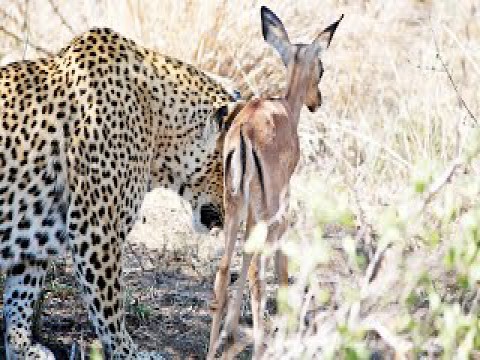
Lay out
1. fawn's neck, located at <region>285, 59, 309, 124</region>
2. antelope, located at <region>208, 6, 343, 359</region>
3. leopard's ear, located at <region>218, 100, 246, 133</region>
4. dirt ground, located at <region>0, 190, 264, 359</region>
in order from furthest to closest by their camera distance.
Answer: fawn's neck, located at <region>285, 59, 309, 124</region> < dirt ground, located at <region>0, 190, 264, 359</region> < leopard's ear, located at <region>218, 100, 246, 133</region> < antelope, located at <region>208, 6, 343, 359</region>

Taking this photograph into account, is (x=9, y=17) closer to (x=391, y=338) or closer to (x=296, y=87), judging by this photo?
(x=296, y=87)

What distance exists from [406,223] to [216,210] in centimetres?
309

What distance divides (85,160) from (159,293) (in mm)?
1659

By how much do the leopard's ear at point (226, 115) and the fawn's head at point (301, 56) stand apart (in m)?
0.67

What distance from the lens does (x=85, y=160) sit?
6246 millimetres

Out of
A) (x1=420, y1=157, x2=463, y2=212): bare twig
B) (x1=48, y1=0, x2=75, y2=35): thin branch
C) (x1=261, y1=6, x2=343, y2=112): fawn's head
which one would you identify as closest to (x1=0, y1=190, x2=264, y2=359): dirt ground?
(x1=261, y1=6, x2=343, y2=112): fawn's head

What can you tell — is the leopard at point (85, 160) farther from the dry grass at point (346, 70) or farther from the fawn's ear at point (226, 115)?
the dry grass at point (346, 70)

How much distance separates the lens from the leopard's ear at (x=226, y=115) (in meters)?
Result: 6.62

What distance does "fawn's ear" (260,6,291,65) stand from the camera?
7.46m

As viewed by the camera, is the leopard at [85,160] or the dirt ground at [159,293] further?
the dirt ground at [159,293]

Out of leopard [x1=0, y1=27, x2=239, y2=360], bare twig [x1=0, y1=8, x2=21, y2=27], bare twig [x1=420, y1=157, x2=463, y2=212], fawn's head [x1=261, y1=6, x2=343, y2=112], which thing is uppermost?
fawn's head [x1=261, y1=6, x2=343, y2=112]

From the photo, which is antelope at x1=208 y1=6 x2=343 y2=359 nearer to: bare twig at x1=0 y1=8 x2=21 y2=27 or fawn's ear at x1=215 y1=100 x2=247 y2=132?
fawn's ear at x1=215 y1=100 x2=247 y2=132

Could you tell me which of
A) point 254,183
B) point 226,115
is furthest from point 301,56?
point 254,183

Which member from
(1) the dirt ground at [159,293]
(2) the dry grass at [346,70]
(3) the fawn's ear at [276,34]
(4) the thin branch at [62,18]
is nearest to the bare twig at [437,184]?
(1) the dirt ground at [159,293]
